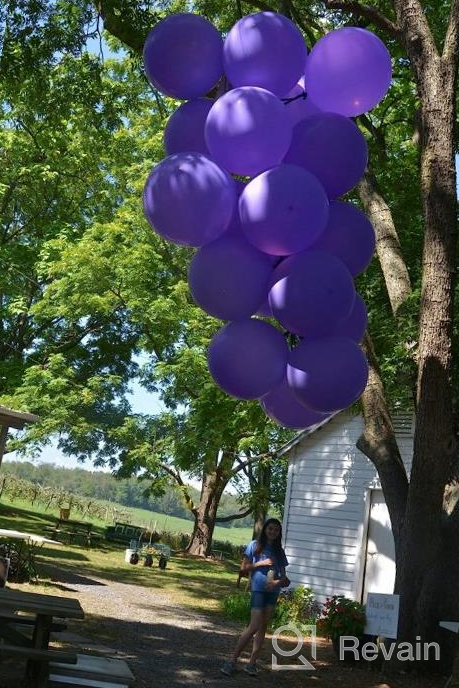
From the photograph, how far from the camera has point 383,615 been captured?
716 cm

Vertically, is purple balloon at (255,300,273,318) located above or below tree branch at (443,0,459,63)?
below

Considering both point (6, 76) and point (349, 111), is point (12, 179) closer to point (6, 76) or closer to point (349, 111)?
point (6, 76)

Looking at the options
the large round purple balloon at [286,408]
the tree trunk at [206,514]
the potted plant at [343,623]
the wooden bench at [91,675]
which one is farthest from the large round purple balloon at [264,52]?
the tree trunk at [206,514]

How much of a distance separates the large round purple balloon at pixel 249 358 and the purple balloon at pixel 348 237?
1.92 ft

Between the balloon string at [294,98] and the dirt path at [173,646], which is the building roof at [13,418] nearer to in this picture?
the dirt path at [173,646]

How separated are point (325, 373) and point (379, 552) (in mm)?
10123

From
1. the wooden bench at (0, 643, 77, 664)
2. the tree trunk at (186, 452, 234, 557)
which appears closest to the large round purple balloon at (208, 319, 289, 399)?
the wooden bench at (0, 643, 77, 664)

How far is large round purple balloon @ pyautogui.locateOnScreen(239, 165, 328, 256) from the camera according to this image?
3.95 m

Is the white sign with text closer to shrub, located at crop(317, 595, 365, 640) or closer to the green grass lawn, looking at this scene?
shrub, located at crop(317, 595, 365, 640)

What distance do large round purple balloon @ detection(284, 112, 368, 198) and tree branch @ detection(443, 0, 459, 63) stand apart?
4190 millimetres

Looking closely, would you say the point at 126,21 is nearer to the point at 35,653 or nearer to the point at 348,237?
the point at 348,237

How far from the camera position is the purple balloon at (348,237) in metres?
4.46

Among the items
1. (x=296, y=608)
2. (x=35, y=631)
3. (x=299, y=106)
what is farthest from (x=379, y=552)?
(x=299, y=106)

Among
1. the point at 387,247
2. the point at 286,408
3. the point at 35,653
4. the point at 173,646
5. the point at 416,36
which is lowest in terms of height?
the point at 173,646
